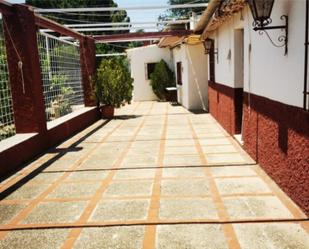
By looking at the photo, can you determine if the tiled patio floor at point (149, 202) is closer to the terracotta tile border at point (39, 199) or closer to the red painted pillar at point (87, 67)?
the terracotta tile border at point (39, 199)

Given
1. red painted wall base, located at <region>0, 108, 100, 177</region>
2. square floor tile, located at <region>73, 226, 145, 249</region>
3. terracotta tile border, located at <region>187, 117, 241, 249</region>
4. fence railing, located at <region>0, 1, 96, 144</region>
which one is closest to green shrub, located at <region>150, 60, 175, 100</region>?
red painted wall base, located at <region>0, 108, 100, 177</region>

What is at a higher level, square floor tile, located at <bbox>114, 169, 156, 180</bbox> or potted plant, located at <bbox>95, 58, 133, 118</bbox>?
potted plant, located at <bbox>95, 58, 133, 118</bbox>

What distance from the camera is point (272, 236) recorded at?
354 centimetres

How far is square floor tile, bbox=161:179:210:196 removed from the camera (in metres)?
4.86

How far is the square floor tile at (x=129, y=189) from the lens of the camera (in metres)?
4.96

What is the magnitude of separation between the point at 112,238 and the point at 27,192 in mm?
2151

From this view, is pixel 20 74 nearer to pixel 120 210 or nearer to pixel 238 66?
pixel 120 210

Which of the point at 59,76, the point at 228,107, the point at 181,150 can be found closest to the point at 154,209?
the point at 181,150

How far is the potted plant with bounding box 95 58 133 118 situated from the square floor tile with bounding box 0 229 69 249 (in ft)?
30.2

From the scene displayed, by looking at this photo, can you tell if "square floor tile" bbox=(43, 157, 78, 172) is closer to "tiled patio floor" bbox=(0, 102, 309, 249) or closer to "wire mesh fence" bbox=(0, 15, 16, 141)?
"tiled patio floor" bbox=(0, 102, 309, 249)

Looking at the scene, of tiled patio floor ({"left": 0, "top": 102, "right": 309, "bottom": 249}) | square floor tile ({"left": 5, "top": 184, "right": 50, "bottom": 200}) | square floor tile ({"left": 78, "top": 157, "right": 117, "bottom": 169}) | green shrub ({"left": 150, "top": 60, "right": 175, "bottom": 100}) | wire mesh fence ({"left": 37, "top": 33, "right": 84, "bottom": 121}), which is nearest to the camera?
tiled patio floor ({"left": 0, "top": 102, "right": 309, "bottom": 249})

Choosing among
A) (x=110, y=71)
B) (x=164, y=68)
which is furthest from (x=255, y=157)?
(x=164, y=68)

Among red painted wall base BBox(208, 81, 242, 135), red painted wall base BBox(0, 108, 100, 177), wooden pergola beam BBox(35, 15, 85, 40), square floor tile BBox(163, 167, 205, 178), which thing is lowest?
square floor tile BBox(163, 167, 205, 178)

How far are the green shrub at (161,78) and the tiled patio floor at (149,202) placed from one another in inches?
450
